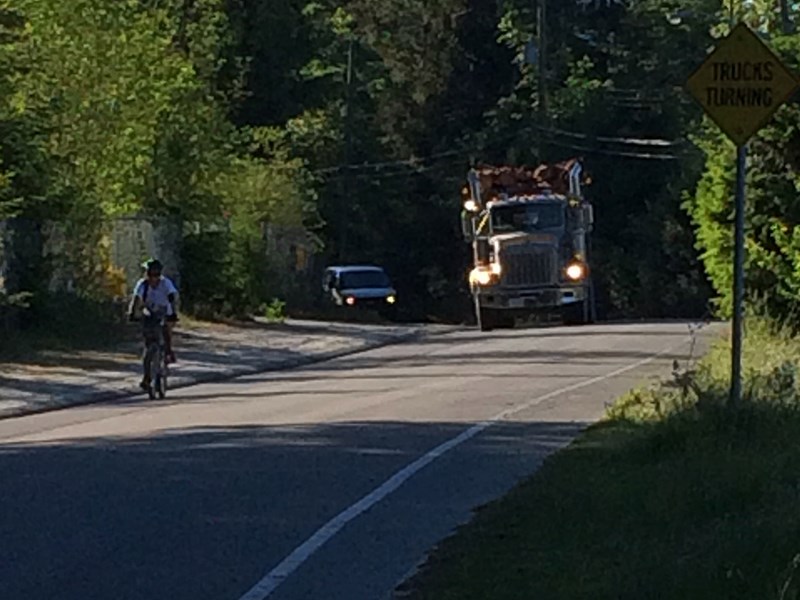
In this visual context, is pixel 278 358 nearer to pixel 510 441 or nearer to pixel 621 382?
pixel 621 382

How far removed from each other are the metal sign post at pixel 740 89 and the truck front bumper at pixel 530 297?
2795 centimetres

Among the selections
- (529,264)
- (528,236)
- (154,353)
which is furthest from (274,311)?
(154,353)

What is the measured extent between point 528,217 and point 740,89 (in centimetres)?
2738

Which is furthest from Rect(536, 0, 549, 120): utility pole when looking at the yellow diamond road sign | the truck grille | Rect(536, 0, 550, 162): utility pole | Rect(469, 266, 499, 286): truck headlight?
the yellow diamond road sign

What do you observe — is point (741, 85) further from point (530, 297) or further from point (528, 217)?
point (530, 297)

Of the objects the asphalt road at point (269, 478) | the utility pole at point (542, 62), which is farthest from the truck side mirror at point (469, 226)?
the utility pole at point (542, 62)

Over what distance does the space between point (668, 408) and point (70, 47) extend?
88.3 ft

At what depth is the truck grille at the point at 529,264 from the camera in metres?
42.9

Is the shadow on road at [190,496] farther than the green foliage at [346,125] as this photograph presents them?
No

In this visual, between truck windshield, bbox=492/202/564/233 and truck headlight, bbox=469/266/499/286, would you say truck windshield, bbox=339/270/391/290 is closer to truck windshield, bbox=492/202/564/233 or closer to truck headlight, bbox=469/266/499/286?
truck headlight, bbox=469/266/499/286

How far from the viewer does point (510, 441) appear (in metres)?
18.5

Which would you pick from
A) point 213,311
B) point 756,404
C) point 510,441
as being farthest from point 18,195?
point 756,404

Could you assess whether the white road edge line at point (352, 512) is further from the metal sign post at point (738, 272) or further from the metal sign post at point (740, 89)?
the metal sign post at point (740, 89)

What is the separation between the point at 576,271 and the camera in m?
43.8
